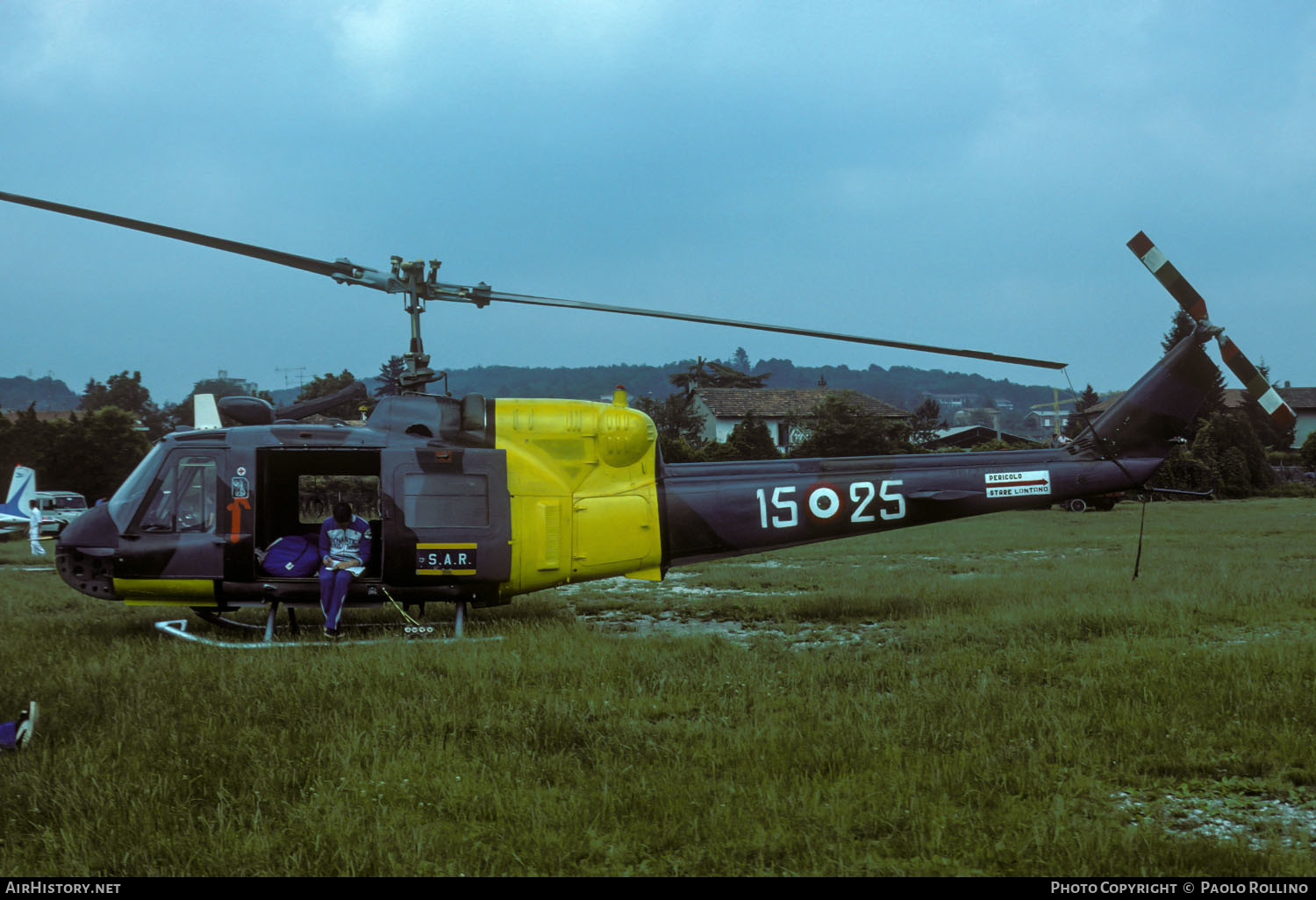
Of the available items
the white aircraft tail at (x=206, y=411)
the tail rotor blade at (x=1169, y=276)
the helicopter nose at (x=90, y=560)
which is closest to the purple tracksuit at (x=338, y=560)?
the helicopter nose at (x=90, y=560)

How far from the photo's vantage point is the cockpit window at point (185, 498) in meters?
8.91

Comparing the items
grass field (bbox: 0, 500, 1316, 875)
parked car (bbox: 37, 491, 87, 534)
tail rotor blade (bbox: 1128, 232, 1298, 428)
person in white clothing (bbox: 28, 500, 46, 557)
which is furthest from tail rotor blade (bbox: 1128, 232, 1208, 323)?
parked car (bbox: 37, 491, 87, 534)

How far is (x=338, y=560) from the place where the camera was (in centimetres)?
892

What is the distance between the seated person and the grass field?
2.21 feet

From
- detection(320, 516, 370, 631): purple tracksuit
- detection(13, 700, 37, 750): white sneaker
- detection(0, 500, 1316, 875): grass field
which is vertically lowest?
detection(0, 500, 1316, 875): grass field

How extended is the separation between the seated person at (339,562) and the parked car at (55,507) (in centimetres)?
2778

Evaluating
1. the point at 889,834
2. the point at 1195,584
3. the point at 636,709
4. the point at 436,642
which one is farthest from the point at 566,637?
the point at 1195,584

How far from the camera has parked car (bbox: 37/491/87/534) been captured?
31.3 meters

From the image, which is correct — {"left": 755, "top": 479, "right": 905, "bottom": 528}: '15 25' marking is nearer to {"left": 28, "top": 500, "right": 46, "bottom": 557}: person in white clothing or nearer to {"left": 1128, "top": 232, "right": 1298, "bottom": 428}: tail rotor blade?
{"left": 1128, "top": 232, "right": 1298, "bottom": 428}: tail rotor blade

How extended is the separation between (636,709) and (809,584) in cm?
787

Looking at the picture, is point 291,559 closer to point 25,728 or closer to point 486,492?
point 486,492

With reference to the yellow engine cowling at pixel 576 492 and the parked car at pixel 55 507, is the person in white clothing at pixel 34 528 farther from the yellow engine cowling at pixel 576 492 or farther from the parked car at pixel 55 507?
the yellow engine cowling at pixel 576 492

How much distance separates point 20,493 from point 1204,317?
31.0m

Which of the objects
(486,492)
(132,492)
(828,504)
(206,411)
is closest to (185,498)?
(132,492)
